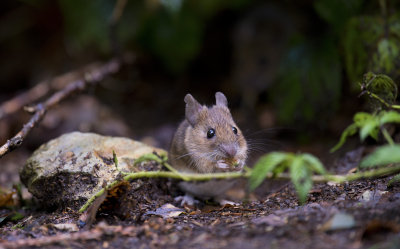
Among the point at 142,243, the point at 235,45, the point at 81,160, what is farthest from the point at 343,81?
the point at 142,243

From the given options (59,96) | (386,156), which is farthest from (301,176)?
(59,96)

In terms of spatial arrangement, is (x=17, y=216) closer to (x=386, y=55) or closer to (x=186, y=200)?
(x=186, y=200)

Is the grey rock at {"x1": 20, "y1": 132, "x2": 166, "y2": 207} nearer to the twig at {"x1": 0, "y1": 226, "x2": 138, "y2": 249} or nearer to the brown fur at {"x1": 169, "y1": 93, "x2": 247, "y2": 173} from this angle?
the brown fur at {"x1": 169, "y1": 93, "x2": 247, "y2": 173}

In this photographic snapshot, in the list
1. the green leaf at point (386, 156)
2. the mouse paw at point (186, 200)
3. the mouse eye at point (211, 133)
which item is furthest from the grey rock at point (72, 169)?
the green leaf at point (386, 156)

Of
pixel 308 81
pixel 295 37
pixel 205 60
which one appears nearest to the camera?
pixel 308 81

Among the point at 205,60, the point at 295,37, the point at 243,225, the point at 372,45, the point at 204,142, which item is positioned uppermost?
the point at 205,60

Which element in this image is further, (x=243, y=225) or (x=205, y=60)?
(x=205, y=60)

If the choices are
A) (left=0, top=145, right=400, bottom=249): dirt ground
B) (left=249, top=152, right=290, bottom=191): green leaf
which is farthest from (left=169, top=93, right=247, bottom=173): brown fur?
(left=249, top=152, right=290, bottom=191): green leaf
